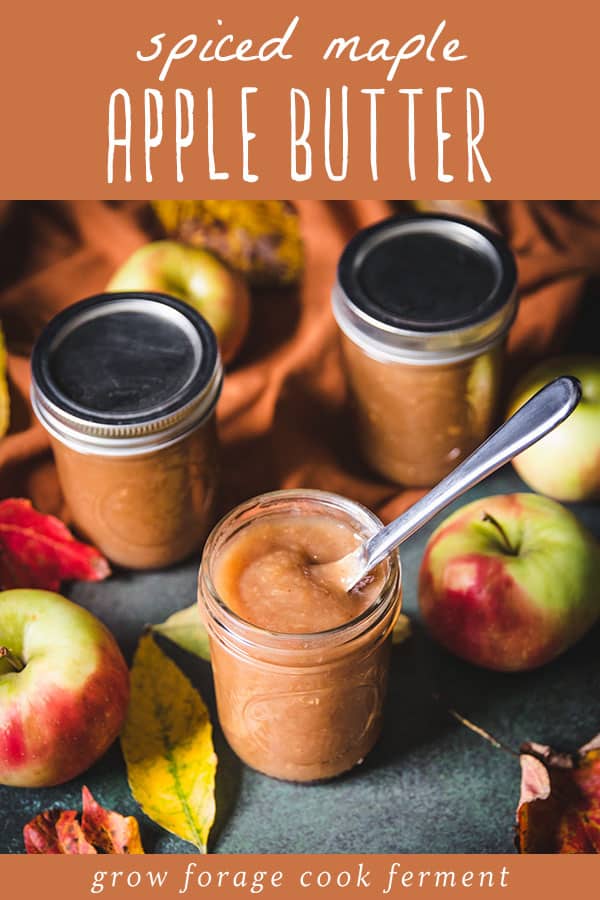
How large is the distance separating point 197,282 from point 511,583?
59 cm

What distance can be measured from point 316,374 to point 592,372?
13.9 inches

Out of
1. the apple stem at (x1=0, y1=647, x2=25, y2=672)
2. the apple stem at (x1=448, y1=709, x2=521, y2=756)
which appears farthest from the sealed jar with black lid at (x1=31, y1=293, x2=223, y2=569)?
the apple stem at (x1=448, y1=709, x2=521, y2=756)

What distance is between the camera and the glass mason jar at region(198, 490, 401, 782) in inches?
43.8

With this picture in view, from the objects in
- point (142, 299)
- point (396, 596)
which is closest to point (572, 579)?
point (396, 596)

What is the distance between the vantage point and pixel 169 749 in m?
1.26

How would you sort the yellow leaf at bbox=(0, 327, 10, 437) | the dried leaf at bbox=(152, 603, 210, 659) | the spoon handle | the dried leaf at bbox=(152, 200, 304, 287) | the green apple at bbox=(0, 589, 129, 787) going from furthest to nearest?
the dried leaf at bbox=(152, 200, 304, 287) < the yellow leaf at bbox=(0, 327, 10, 437) < the dried leaf at bbox=(152, 603, 210, 659) < the green apple at bbox=(0, 589, 129, 787) < the spoon handle

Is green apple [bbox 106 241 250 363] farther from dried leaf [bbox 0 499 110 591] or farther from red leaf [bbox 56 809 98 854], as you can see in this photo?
red leaf [bbox 56 809 98 854]

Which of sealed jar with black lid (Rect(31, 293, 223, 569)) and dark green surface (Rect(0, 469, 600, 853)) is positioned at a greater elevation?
sealed jar with black lid (Rect(31, 293, 223, 569))

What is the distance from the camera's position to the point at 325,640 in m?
1.10

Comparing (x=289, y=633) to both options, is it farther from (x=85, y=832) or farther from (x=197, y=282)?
(x=197, y=282)

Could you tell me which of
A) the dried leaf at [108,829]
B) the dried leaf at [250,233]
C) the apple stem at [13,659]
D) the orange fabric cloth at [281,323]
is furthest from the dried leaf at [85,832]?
the dried leaf at [250,233]

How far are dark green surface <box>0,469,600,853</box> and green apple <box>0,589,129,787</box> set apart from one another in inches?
2.6

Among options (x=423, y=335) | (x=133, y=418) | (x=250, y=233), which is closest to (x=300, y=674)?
(x=133, y=418)

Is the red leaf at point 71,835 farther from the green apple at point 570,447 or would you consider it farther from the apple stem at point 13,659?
the green apple at point 570,447
